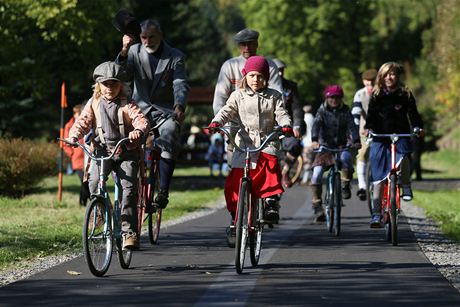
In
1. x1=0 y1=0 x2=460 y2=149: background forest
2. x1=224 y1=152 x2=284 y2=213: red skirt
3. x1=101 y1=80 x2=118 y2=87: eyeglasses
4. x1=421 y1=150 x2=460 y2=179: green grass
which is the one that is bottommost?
x1=421 y1=150 x2=460 y2=179: green grass

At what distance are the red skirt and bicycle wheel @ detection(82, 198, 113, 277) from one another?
1334mm

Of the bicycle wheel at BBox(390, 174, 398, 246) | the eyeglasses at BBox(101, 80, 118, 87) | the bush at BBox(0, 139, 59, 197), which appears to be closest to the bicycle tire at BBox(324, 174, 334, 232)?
the bicycle wheel at BBox(390, 174, 398, 246)

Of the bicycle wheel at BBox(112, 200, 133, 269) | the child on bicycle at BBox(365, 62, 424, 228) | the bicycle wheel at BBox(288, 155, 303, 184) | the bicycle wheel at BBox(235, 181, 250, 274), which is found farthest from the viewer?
the bicycle wheel at BBox(288, 155, 303, 184)

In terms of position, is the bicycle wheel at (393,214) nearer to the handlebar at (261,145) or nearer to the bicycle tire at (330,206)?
the bicycle tire at (330,206)

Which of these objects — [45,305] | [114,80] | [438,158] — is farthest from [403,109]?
[438,158]

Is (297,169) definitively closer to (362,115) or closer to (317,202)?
(362,115)

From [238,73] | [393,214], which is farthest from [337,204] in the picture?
[238,73]

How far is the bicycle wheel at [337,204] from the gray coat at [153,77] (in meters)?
2.48

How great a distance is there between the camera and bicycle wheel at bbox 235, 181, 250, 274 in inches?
374

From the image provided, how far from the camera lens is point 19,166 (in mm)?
21219

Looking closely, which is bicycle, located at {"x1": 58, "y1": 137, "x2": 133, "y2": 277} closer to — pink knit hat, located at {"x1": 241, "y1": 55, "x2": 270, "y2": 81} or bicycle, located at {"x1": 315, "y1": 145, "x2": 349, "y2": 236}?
pink knit hat, located at {"x1": 241, "y1": 55, "x2": 270, "y2": 81}

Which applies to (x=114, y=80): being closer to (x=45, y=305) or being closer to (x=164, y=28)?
(x=45, y=305)

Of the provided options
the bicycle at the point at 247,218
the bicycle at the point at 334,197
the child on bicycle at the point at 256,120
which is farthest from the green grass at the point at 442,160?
the bicycle at the point at 247,218

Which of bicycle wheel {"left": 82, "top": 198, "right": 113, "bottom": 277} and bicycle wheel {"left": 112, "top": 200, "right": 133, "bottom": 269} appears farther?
bicycle wheel {"left": 112, "top": 200, "right": 133, "bottom": 269}
